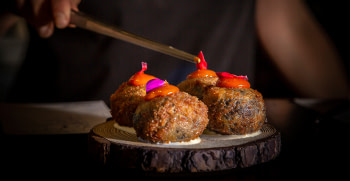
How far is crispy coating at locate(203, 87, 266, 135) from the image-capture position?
3.70 ft

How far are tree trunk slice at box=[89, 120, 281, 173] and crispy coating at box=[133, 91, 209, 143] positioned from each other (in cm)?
3

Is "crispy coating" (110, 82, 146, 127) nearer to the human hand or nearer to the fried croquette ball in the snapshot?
the fried croquette ball

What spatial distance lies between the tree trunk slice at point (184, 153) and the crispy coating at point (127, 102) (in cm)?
13

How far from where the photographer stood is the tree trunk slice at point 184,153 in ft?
3.12

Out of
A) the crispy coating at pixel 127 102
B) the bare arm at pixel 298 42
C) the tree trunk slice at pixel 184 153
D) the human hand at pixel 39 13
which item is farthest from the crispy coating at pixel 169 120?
the bare arm at pixel 298 42

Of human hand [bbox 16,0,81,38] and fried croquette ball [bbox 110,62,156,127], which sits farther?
human hand [bbox 16,0,81,38]

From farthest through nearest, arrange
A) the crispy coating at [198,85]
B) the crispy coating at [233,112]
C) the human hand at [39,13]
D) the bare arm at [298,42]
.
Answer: the bare arm at [298,42] < the human hand at [39,13] < the crispy coating at [198,85] < the crispy coating at [233,112]

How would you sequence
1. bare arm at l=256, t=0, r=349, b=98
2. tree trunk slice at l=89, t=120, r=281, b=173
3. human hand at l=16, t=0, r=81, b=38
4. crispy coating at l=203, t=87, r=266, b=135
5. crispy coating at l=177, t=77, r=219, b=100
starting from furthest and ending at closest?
bare arm at l=256, t=0, r=349, b=98
human hand at l=16, t=0, r=81, b=38
crispy coating at l=177, t=77, r=219, b=100
crispy coating at l=203, t=87, r=266, b=135
tree trunk slice at l=89, t=120, r=281, b=173

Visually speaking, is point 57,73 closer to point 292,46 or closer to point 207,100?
point 207,100

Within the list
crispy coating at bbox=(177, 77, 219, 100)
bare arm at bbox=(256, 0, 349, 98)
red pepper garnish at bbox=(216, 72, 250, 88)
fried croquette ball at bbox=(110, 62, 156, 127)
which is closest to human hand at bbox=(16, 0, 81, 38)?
fried croquette ball at bbox=(110, 62, 156, 127)

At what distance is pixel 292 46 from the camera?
285 cm

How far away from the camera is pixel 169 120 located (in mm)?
1018

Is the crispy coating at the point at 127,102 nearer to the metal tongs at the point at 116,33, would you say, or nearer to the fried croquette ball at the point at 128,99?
the fried croquette ball at the point at 128,99

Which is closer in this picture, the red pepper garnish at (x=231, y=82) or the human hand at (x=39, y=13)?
the red pepper garnish at (x=231, y=82)
